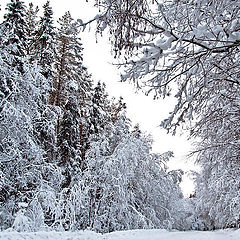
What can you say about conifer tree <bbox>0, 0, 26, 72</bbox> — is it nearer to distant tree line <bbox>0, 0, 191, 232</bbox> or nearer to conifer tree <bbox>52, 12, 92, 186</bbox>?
distant tree line <bbox>0, 0, 191, 232</bbox>

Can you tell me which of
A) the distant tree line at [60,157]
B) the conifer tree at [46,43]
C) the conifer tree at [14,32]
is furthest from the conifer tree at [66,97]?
the conifer tree at [14,32]

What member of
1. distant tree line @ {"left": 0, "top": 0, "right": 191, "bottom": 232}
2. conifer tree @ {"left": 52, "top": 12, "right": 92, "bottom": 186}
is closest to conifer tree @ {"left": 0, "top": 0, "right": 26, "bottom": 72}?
distant tree line @ {"left": 0, "top": 0, "right": 191, "bottom": 232}

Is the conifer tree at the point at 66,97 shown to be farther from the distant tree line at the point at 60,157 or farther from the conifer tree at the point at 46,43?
the conifer tree at the point at 46,43

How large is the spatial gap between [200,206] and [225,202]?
7207 mm

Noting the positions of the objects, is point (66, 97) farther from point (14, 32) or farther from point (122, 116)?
point (14, 32)

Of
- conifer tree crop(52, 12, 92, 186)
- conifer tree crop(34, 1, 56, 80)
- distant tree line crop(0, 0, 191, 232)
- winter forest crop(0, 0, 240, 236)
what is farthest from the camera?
conifer tree crop(52, 12, 92, 186)

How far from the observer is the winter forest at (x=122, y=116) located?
3.04 meters

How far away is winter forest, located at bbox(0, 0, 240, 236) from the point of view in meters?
3.04

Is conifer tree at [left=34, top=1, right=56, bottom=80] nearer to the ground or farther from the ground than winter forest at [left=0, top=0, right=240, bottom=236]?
farther from the ground

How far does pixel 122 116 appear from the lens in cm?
2005

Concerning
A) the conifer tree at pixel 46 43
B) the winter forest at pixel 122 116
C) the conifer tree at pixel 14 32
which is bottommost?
the winter forest at pixel 122 116

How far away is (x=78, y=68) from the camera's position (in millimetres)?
Answer: 18906

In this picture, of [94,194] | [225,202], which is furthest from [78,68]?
[225,202]

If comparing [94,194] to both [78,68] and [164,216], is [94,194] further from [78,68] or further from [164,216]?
[78,68]
